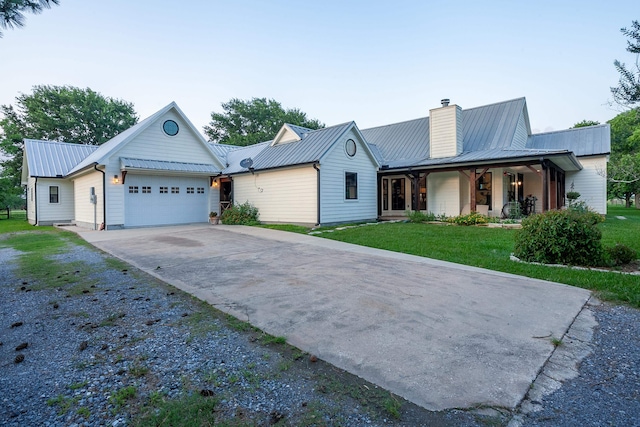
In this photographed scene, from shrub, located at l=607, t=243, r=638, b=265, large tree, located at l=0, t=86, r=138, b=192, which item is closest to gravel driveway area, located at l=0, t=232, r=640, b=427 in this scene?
shrub, located at l=607, t=243, r=638, b=265

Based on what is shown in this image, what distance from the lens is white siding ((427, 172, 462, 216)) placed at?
15.9m

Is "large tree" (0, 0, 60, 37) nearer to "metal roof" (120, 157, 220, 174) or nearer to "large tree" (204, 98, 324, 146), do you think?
"metal roof" (120, 157, 220, 174)

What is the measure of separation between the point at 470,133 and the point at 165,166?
15.6 metres

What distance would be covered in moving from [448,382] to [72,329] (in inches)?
148

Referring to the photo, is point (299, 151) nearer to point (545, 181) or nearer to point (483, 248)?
point (483, 248)

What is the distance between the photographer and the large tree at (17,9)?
12.3ft

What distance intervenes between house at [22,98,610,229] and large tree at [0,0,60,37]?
31.9 ft

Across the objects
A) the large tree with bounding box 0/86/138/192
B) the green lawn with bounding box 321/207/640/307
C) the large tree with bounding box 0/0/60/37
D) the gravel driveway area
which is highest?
the large tree with bounding box 0/86/138/192

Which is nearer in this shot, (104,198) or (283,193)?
(104,198)

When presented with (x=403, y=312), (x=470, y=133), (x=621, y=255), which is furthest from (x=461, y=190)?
(x=403, y=312)

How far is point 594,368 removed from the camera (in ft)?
9.06

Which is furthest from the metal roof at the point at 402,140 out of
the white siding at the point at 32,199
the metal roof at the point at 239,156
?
the white siding at the point at 32,199

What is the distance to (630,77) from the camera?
455cm

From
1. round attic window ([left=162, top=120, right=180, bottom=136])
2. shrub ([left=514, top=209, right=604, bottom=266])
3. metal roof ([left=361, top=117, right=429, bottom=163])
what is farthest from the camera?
metal roof ([left=361, top=117, right=429, bottom=163])
